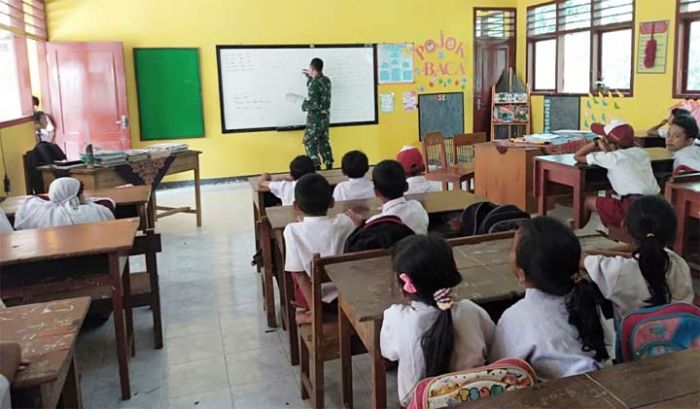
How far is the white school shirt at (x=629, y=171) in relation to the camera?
362 centimetres

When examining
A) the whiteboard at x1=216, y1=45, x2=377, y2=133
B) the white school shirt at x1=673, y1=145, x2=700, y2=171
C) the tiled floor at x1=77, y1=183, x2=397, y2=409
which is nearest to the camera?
the tiled floor at x1=77, y1=183, x2=397, y2=409

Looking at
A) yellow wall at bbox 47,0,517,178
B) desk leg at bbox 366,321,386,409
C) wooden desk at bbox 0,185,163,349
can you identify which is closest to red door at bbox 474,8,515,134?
yellow wall at bbox 47,0,517,178

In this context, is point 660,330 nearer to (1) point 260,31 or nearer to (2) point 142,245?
(2) point 142,245

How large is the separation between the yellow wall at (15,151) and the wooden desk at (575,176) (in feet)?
14.5

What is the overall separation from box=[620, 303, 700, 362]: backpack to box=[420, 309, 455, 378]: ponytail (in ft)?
1.43

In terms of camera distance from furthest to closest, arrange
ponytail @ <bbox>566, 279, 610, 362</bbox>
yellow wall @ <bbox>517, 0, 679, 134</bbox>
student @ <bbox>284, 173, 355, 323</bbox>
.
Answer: yellow wall @ <bbox>517, 0, 679, 134</bbox> → student @ <bbox>284, 173, 355, 323</bbox> → ponytail @ <bbox>566, 279, 610, 362</bbox>

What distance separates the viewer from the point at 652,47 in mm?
6527

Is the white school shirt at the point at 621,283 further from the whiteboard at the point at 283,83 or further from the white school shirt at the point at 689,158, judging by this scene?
the whiteboard at the point at 283,83

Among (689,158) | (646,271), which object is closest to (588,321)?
(646,271)

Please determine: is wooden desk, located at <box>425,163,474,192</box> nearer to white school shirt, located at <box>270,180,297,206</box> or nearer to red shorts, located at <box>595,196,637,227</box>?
red shorts, located at <box>595,196,637,227</box>

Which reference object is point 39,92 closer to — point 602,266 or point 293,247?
point 293,247

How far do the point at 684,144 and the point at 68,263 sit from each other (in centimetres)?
401

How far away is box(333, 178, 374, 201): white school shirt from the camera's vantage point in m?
3.31

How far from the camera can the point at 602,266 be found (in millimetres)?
1785
